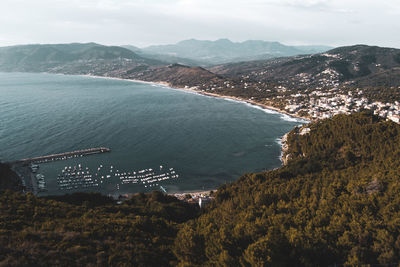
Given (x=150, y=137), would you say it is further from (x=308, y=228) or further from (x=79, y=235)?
(x=308, y=228)

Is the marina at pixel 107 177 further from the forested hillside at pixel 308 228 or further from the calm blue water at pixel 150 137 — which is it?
the forested hillside at pixel 308 228

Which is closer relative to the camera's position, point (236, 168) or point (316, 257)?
point (316, 257)

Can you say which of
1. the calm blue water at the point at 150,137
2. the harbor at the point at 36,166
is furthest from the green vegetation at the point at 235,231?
the calm blue water at the point at 150,137

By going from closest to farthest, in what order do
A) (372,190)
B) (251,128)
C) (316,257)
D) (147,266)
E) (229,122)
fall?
(316,257)
(147,266)
(372,190)
(251,128)
(229,122)

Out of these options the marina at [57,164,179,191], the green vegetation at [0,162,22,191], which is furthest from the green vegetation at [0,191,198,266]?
the marina at [57,164,179,191]

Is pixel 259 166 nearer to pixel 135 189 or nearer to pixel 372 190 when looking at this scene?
pixel 135 189

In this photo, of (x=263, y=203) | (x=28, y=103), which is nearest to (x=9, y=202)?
(x=263, y=203)

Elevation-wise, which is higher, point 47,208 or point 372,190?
point 372,190
